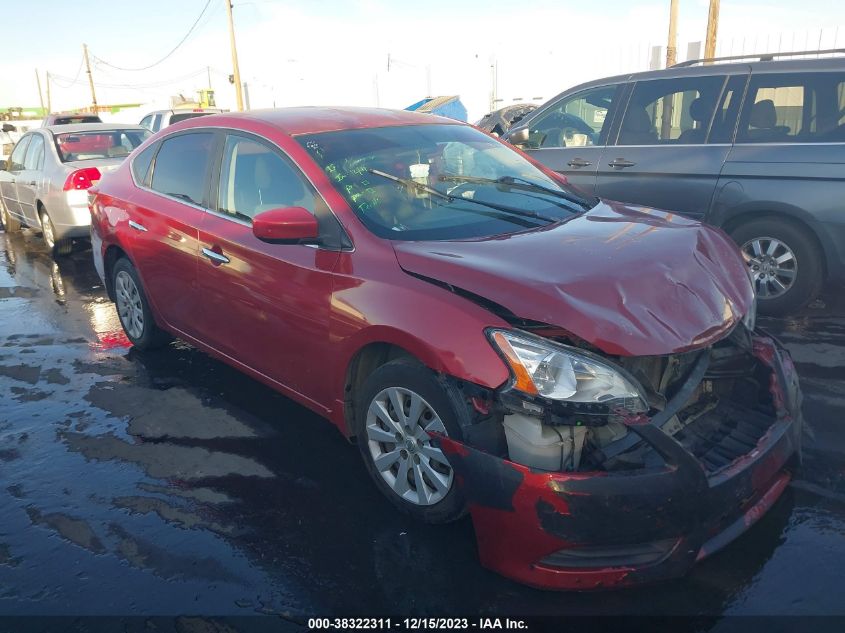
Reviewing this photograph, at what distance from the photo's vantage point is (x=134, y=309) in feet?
17.0

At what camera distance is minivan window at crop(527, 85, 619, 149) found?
652cm

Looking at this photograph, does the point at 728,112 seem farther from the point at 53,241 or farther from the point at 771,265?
the point at 53,241

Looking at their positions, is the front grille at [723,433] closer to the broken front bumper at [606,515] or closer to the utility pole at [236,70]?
the broken front bumper at [606,515]

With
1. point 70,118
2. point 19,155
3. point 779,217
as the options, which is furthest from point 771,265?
point 70,118

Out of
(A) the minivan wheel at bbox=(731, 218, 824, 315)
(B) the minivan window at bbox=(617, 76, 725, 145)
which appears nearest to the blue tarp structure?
(B) the minivan window at bbox=(617, 76, 725, 145)

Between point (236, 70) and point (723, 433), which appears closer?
point (723, 433)

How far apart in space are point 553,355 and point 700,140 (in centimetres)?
421

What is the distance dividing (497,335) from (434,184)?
4.48 ft

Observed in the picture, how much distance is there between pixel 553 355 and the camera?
2467 millimetres

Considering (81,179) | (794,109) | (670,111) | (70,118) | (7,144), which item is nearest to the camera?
(794,109)

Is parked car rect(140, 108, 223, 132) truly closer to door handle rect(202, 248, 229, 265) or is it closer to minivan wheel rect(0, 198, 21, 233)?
minivan wheel rect(0, 198, 21, 233)

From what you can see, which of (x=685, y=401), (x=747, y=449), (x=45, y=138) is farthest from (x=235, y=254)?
(x=45, y=138)

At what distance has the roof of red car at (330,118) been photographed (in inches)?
150

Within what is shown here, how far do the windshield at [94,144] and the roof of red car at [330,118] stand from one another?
19.2 ft
